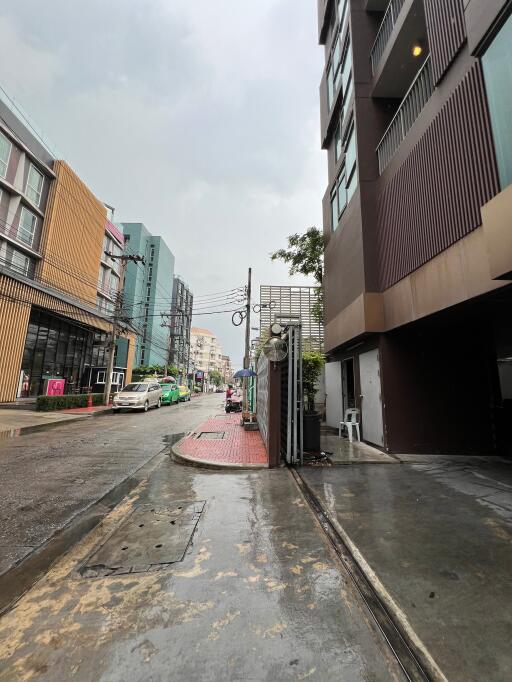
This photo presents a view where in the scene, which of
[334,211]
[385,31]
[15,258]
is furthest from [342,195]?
[15,258]

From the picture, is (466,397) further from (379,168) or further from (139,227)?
(139,227)

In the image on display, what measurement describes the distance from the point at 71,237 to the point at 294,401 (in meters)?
25.6

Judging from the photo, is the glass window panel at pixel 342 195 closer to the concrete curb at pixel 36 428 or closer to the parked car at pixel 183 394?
the concrete curb at pixel 36 428

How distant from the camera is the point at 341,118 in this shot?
12.3 metres

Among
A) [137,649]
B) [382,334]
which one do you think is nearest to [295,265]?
[382,334]

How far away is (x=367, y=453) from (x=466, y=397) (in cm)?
289

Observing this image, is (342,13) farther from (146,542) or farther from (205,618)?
(205,618)

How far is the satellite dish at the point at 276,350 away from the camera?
6.91 metres

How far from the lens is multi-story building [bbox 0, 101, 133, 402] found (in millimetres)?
18016

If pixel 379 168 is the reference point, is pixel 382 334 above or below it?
below

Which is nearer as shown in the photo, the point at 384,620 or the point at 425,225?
the point at 384,620

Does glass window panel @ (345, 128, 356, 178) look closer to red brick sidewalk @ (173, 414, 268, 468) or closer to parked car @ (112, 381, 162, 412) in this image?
red brick sidewalk @ (173, 414, 268, 468)

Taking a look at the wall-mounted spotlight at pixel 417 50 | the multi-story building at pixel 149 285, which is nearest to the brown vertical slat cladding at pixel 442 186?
the wall-mounted spotlight at pixel 417 50

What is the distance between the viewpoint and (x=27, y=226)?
848 inches
